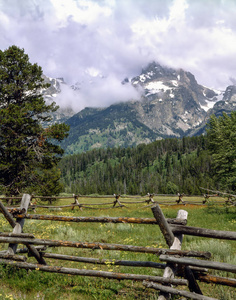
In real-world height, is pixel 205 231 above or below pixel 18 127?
below

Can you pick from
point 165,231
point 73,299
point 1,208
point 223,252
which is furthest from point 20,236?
point 223,252

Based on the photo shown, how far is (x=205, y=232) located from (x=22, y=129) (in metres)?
22.5

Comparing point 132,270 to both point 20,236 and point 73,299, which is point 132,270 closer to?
point 73,299

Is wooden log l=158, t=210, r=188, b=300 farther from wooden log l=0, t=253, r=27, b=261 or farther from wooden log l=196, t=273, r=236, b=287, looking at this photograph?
wooden log l=0, t=253, r=27, b=261

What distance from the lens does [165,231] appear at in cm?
475

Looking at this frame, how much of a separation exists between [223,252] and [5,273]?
6.94 metres

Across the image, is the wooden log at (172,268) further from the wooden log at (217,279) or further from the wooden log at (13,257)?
the wooden log at (13,257)

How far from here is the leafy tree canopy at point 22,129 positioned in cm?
2197

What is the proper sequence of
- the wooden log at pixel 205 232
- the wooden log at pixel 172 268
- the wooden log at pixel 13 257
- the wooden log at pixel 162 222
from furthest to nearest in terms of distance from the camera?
the wooden log at pixel 13 257, the wooden log at pixel 162 222, the wooden log at pixel 172 268, the wooden log at pixel 205 232

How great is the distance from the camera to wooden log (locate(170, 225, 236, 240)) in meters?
4.25

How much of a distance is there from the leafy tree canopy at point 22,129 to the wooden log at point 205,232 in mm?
20205

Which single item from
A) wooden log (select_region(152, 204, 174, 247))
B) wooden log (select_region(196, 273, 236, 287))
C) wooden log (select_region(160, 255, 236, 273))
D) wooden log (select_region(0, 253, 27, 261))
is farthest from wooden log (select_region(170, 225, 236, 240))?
wooden log (select_region(0, 253, 27, 261))

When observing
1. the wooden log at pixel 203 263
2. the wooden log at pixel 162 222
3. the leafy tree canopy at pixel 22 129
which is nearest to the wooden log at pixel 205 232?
the wooden log at pixel 162 222

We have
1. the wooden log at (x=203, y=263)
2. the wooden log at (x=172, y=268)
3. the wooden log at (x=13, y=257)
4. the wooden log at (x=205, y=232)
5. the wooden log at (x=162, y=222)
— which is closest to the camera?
the wooden log at (x=203, y=263)
